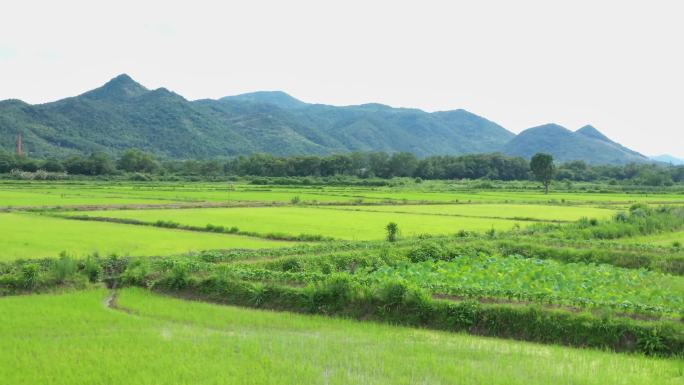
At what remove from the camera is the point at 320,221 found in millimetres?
28422

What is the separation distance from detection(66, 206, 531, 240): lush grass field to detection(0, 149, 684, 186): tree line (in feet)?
187

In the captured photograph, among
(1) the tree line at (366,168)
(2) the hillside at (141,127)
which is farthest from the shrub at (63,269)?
(2) the hillside at (141,127)

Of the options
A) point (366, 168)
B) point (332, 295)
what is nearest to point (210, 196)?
point (332, 295)

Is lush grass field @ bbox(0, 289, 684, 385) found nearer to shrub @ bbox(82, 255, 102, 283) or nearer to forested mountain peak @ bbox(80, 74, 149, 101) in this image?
shrub @ bbox(82, 255, 102, 283)

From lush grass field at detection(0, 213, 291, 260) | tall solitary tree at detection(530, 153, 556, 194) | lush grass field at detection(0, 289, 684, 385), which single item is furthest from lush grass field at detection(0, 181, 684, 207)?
lush grass field at detection(0, 289, 684, 385)

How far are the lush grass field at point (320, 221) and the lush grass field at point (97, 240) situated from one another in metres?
2.46

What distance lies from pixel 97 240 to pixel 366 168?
3272 inches

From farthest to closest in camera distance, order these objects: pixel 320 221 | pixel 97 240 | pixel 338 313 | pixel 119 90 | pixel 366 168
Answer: pixel 119 90 < pixel 366 168 < pixel 320 221 < pixel 97 240 < pixel 338 313

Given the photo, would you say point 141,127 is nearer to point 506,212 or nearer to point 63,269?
point 506,212

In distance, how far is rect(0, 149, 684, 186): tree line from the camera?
85.4 metres

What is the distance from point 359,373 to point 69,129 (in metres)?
134

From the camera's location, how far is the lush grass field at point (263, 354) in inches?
288

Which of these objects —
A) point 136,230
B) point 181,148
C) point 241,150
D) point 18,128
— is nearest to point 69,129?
point 18,128

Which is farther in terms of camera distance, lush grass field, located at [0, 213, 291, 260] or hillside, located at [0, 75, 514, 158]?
hillside, located at [0, 75, 514, 158]
